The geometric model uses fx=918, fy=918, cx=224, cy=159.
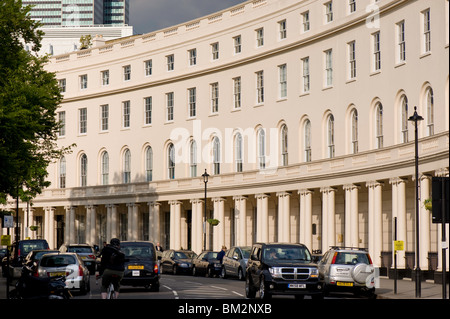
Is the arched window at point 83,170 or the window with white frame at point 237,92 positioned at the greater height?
the window with white frame at point 237,92

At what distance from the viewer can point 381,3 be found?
55.4 meters

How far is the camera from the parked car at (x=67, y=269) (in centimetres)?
3369

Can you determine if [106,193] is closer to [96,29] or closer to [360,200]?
[360,200]

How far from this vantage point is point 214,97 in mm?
76688

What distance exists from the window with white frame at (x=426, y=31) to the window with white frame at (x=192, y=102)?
102ft

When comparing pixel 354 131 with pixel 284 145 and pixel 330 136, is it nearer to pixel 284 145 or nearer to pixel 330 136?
pixel 330 136

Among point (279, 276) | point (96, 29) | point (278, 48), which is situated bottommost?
point (279, 276)

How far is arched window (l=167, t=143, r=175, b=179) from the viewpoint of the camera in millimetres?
80625

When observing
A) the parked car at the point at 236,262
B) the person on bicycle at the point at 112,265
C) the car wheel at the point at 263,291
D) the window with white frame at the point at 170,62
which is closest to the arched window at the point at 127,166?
the window with white frame at the point at 170,62

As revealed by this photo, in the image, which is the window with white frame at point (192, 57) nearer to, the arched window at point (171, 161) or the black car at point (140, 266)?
the arched window at point (171, 161)

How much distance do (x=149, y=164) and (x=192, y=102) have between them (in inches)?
318

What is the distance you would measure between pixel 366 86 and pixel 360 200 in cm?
755
